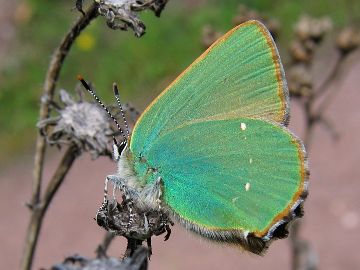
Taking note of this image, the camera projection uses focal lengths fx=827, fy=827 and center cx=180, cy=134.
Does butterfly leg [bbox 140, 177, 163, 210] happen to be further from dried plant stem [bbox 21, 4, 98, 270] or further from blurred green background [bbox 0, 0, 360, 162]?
blurred green background [bbox 0, 0, 360, 162]

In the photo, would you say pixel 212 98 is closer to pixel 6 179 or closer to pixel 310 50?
pixel 310 50

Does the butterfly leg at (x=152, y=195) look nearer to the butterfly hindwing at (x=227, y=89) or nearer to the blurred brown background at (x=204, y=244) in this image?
the butterfly hindwing at (x=227, y=89)

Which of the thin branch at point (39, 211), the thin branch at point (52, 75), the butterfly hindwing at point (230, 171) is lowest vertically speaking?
the butterfly hindwing at point (230, 171)

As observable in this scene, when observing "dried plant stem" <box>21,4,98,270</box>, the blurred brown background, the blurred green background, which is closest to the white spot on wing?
"dried plant stem" <box>21,4,98,270</box>

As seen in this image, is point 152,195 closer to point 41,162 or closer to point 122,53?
point 41,162

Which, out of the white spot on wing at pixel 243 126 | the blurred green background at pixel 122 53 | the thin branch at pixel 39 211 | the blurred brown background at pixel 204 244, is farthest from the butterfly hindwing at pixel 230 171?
the blurred green background at pixel 122 53

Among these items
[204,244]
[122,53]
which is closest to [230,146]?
[204,244]

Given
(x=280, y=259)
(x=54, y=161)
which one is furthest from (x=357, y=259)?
(x=54, y=161)
